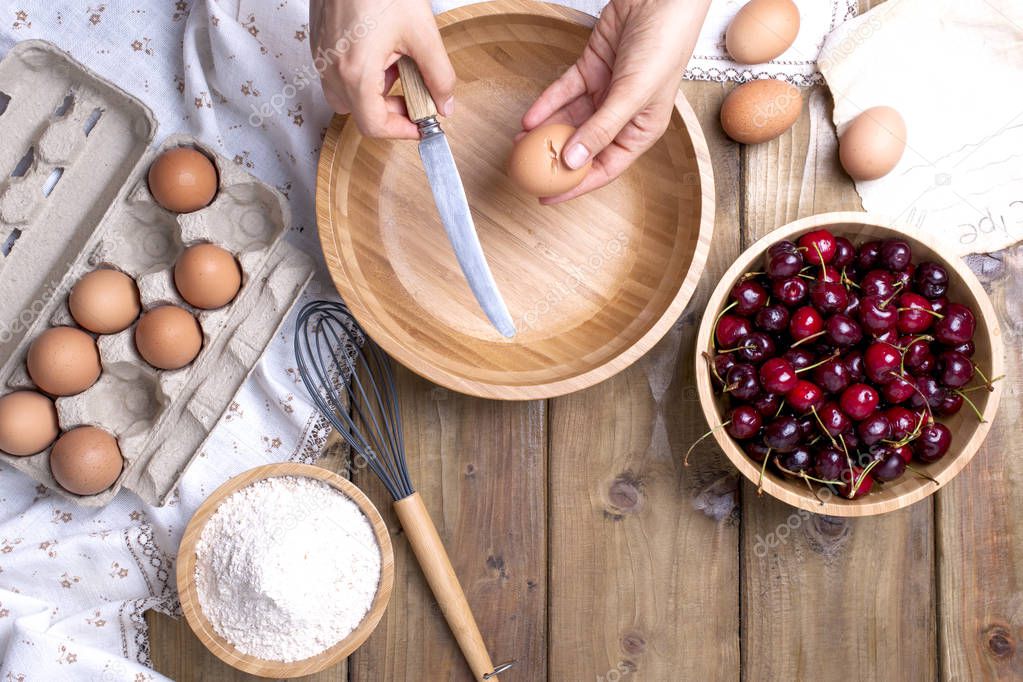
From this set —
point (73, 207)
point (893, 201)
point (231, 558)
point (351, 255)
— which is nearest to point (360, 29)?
point (351, 255)

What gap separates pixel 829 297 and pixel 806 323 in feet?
0.13

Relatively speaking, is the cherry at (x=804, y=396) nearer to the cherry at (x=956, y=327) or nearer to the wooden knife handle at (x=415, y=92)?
the cherry at (x=956, y=327)

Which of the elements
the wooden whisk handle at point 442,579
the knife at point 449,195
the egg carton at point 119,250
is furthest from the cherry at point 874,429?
the egg carton at point 119,250

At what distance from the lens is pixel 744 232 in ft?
3.85

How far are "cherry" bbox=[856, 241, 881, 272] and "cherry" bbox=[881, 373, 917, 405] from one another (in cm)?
15

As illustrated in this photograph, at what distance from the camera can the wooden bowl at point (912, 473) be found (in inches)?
40.4

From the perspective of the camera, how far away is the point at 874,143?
1.12 meters

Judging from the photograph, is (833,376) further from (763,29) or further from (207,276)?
(207,276)

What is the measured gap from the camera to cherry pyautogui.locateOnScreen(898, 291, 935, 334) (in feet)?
3.35

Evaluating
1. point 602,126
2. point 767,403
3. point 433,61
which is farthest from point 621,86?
point 767,403

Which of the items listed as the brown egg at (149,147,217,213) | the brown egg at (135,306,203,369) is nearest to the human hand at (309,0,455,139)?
the brown egg at (149,147,217,213)

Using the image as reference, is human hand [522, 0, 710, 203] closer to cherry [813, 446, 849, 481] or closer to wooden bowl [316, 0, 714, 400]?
wooden bowl [316, 0, 714, 400]

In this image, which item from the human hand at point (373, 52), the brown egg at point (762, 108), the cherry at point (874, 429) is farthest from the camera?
the brown egg at point (762, 108)

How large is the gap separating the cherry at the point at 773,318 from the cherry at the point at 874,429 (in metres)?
0.14
